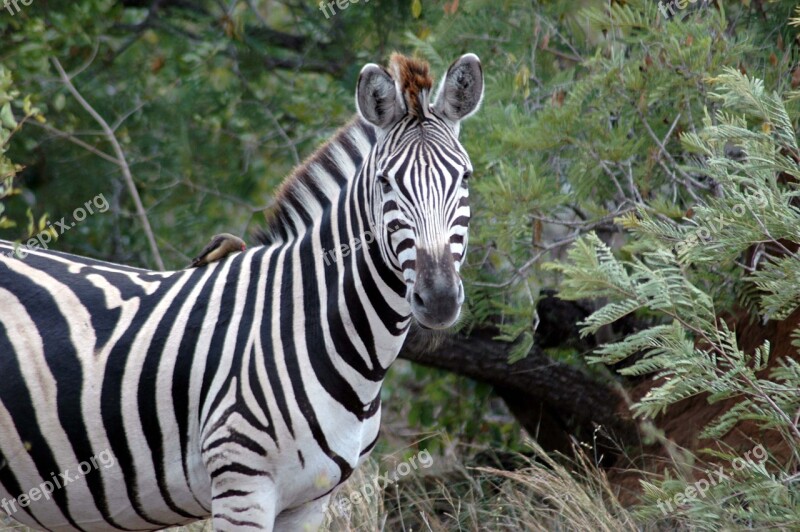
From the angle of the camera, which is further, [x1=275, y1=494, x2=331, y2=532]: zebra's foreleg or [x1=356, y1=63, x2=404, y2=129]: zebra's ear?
[x1=275, y1=494, x2=331, y2=532]: zebra's foreleg

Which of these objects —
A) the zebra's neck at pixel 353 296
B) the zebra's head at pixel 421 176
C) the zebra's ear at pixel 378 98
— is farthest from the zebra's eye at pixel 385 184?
the zebra's ear at pixel 378 98

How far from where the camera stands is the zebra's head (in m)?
3.85

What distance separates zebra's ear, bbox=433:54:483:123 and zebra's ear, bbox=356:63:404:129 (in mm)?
194

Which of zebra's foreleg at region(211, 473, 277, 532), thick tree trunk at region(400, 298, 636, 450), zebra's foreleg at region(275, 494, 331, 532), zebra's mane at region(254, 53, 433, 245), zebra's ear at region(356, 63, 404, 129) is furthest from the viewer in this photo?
thick tree trunk at region(400, 298, 636, 450)

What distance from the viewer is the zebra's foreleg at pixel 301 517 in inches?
174

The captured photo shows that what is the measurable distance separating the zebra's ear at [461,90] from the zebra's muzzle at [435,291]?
2.54 ft

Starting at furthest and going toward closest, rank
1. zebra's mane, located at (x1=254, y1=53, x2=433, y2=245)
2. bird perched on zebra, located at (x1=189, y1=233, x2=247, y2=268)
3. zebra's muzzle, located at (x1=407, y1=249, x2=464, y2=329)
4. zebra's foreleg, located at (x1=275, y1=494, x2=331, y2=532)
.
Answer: bird perched on zebra, located at (x1=189, y1=233, x2=247, y2=268)
zebra's mane, located at (x1=254, y1=53, x2=433, y2=245)
zebra's foreleg, located at (x1=275, y1=494, x2=331, y2=532)
zebra's muzzle, located at (x1=407, y1=249, x2=464, y2=329)

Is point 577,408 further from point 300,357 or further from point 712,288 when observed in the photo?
point 300,357

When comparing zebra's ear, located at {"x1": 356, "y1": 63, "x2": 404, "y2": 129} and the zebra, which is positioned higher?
zebra's ear, located at {"x1": 356, "y1": 63, "x2": 404, "y2": 129}

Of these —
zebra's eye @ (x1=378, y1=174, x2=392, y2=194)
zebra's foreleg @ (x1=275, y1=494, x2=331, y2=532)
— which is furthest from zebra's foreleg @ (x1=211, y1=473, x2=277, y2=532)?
zebra's eye @ (x1=378, y1=174, x2=392, y2=194)

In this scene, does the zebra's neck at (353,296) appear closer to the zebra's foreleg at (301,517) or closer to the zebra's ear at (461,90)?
the zebra's ear at (461,90)

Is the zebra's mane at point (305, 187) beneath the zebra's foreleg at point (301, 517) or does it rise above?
above

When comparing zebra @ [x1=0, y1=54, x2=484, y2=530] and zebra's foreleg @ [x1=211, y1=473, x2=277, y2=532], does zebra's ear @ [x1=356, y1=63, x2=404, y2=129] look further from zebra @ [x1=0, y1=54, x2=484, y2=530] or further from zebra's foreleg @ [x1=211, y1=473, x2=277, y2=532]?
zebra's foreleg @ [x1=211, y1=473, x2=277, y2=532]

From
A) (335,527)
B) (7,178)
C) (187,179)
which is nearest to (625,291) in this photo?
(335,527)
